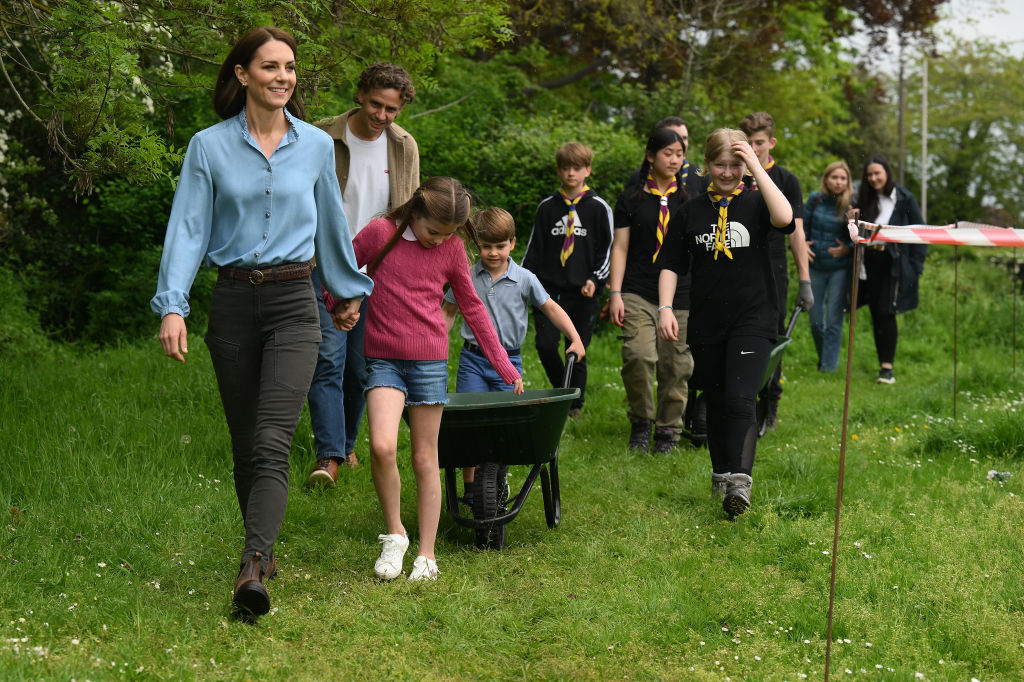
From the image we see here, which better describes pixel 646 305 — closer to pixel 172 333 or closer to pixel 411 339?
pixel 411 339

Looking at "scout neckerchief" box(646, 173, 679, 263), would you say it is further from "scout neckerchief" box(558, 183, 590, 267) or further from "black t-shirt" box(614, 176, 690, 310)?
"scout neckerchief" box(558, 183, 590, 267)

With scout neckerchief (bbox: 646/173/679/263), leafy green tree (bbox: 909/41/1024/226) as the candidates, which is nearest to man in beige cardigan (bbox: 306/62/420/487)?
scout neckerchief (bbox: 646/173/679/263)

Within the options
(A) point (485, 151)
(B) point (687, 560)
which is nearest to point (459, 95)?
(A) point (485, 151)

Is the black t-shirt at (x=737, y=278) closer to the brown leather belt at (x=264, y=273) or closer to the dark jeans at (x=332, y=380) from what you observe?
the dark jeans at (x=332, y=380)

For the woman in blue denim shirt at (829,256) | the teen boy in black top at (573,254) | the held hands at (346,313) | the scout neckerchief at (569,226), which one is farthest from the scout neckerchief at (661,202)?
the woman in blue denim shirt at (829,256)

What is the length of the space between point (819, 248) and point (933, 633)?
22.2 feet

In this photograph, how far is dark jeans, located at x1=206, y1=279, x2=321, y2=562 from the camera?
4.02 metres

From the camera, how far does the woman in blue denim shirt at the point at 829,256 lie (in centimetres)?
1017

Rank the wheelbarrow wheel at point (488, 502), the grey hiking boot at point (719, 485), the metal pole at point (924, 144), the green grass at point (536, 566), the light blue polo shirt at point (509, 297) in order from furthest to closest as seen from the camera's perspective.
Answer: the metal pole at point (924, 144), the light blue polo shirt at point (509, 297), the grey hiking boot at point (719, 485), the wheelbarrow wheel at point (488, 502), the green grass at point (536, 566)

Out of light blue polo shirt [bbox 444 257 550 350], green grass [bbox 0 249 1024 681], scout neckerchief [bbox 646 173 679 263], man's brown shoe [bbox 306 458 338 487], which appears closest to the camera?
green grass [bbox 0 249 1024 681]

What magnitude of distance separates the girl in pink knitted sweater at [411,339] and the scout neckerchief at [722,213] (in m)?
1.42

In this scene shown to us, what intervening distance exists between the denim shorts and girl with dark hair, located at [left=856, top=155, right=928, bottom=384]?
20.9 feet

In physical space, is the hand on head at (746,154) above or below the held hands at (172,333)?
above

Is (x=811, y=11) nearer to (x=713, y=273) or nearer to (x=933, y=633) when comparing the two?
(x=713, y=273)
